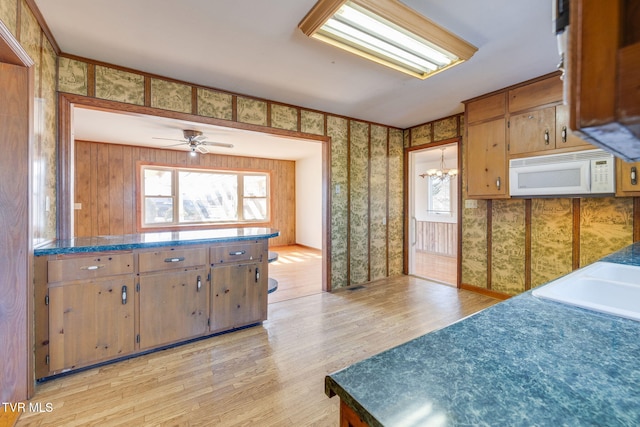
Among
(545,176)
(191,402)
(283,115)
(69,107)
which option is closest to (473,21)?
(545,176)

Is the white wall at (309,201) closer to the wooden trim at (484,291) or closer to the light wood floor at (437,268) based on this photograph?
the light wood floor at (437,268)

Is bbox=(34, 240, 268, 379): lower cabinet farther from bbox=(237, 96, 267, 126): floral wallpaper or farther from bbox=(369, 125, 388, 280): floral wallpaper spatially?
bbox=(369, 125, 388, 280): floral wallpaper

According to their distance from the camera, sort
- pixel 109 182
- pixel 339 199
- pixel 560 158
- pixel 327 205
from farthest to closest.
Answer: pixel 109 182 < pixel 339 199 < pixel 327 205 < pixel 560 158

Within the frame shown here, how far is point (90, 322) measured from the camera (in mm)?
2088

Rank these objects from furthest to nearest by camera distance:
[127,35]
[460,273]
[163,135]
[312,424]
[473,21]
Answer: [163,135], [460,273], [127,35], [473,21], [312,424]

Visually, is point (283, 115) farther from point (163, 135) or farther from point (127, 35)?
point (163, 135)

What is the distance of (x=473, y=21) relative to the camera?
6.48 feet

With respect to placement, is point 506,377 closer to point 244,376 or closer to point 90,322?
point 244,376

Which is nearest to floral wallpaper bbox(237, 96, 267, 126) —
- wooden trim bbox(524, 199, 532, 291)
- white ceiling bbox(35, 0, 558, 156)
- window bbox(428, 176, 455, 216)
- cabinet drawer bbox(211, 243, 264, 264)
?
white ceiling bbox(35, 0, 558, 156)

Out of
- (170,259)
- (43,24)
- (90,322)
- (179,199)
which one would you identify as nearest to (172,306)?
(170,259)

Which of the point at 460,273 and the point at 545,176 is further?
the point at 460,273

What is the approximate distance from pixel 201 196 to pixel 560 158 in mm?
6798

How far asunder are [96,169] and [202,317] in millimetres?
5290

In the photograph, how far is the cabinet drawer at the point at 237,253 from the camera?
8.46ft
